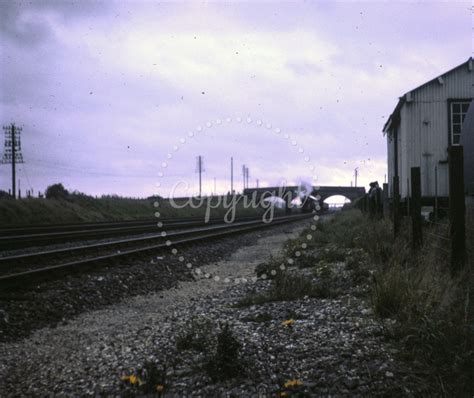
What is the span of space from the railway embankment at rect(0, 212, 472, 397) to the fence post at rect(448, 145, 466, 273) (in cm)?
28

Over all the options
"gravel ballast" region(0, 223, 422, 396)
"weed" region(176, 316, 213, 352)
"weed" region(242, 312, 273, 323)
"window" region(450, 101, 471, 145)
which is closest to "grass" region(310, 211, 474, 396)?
"gravel ballast" region(0, 223, 422, 396)

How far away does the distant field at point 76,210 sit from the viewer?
86.4 feet

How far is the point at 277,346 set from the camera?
3.96m

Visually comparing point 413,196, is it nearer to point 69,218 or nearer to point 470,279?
point 470,279

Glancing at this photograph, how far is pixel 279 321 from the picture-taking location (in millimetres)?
4809

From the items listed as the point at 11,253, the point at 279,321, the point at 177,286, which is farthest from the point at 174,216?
the point at 279,321

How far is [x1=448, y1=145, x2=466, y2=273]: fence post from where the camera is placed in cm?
515

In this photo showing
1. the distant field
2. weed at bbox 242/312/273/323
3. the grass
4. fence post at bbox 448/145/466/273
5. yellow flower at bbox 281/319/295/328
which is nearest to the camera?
the grass

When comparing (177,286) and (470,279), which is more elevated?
(470,279)

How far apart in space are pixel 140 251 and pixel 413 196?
6.16 meters

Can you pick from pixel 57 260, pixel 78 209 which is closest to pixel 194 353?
pixel 57 260

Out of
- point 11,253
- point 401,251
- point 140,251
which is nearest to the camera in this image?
point 401,251

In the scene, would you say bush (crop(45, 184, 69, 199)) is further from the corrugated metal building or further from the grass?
the grass

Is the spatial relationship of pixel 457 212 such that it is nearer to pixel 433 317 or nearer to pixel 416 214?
pixel 433 317
